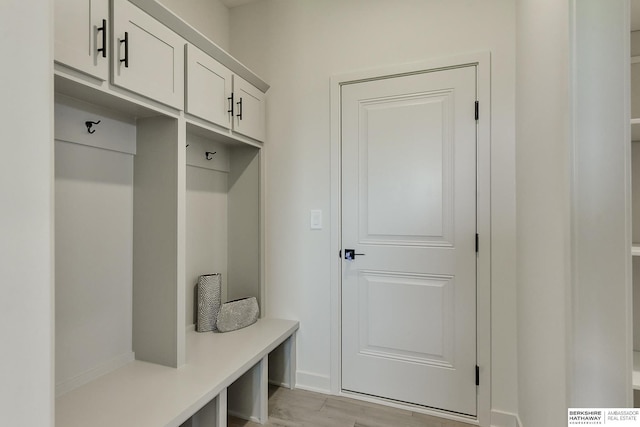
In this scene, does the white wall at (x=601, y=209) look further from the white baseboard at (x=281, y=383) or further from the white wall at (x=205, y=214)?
the white wall at (x=205, y=214)

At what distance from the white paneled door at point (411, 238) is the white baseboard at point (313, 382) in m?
0.12

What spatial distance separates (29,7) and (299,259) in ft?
5.98

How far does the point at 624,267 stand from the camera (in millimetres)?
917

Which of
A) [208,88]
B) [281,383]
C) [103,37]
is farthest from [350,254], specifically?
[103,37]

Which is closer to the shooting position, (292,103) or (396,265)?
(396,265)

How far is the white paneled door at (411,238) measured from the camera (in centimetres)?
190

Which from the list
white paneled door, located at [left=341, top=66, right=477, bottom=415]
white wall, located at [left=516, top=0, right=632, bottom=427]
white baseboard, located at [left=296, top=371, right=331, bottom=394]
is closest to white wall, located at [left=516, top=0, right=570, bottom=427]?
white wall, located at [left=516, top=0, right=632, bottom=427]

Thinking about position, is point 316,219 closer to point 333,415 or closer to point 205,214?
point 205,214

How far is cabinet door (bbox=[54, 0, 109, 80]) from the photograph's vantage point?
1086 millimetres

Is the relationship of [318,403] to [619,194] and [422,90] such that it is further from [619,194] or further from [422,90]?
[422,90]

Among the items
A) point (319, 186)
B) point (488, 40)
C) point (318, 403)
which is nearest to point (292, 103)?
point (319, 186)

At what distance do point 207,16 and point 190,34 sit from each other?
84 centimetres

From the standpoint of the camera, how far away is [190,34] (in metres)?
1.61

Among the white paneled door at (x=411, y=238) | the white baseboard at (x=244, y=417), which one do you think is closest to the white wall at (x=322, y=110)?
the white paneled door at (x=411, y=238)
